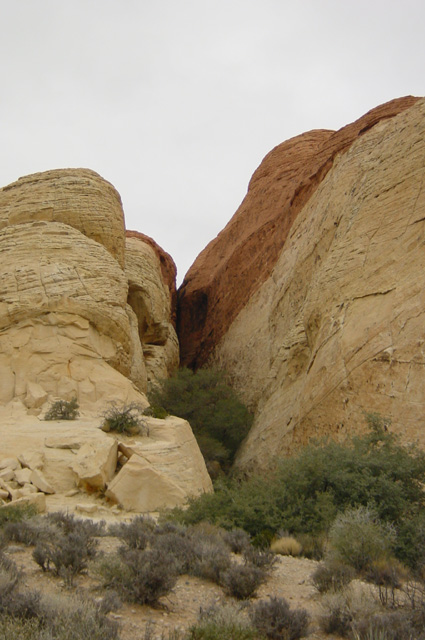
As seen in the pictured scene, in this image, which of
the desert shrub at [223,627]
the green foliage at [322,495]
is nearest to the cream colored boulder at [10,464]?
the green foliage at [322,495]

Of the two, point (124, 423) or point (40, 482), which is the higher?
point (124, 423)

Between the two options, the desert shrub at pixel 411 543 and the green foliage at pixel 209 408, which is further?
the green foliage at pixel 209 408

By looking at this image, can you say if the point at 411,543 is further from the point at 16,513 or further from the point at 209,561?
the point at 16,513

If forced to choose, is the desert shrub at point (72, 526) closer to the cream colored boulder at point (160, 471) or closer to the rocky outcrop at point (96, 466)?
the rocky outcrop at point (96, 466)

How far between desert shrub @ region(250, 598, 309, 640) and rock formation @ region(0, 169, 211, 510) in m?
5.91

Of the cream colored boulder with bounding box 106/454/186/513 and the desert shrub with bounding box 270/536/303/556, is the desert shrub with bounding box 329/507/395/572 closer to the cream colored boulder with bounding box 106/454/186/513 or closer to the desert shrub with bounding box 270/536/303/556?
the desert shrub with bounding box 270/536/303/556

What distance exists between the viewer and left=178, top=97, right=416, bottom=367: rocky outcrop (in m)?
25.4

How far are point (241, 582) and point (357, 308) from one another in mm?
9653

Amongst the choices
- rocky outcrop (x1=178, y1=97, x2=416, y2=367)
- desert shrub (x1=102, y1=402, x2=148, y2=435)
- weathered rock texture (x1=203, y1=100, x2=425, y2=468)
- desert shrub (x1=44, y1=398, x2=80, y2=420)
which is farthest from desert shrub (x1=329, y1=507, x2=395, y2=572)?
rocky outcrop (x1=178, y1=97, x2=416, y2=367)

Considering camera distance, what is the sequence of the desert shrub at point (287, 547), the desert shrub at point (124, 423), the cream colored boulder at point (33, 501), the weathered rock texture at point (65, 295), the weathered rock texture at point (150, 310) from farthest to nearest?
the weathered rock texture at point (150, 310)
the weathered rock texture at point (65, 295)
the desert shrub at point (124, 423)
the cream colored boulder at point (33, 501)
the desert shrub at point (287, 547)

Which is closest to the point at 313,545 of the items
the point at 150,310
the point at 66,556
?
the point at 66,556

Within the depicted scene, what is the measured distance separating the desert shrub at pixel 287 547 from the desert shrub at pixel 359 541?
17.9 inches

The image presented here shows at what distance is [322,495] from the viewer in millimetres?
9438

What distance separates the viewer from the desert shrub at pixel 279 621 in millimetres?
4926
